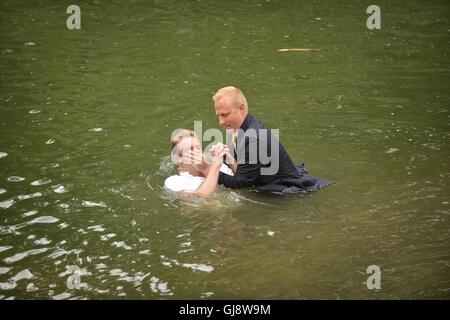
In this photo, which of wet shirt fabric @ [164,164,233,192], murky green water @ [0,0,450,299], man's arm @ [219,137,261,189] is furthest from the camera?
wet shirt fabric @ [164,164,233,192]

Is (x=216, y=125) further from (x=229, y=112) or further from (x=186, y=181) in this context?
(x=229, y=112)

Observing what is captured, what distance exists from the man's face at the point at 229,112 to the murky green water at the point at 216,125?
0.94m

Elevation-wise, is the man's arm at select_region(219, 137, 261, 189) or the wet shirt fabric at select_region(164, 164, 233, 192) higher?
the man's arm at select_region(219, 137, 261, 189)

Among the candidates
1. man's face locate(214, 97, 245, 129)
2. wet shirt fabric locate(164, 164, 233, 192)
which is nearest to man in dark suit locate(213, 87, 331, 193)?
man's face locate(214, 97, 245, 129)

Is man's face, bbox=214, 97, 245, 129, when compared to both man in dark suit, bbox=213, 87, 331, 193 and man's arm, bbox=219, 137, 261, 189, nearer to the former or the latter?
man in dark suit, bbox=213, 87, 331, 193

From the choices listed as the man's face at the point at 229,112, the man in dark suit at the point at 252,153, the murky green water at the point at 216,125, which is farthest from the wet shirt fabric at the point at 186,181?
the man's face at the point at 229,112

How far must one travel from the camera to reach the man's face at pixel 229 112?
846 cm

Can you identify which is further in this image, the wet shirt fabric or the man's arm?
the wet shirt fabric

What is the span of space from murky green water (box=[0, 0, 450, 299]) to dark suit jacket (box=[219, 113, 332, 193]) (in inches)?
8.0

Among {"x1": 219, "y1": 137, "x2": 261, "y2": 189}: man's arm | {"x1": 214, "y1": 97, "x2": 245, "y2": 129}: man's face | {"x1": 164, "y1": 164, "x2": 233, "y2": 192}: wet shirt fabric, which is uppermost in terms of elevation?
{"x1": 214, "y1": 97, "x2": 245, "y2": 129}: man's face

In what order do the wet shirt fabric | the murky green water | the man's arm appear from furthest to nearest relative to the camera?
the wet shirt fabric < the man's arm < the murky green water

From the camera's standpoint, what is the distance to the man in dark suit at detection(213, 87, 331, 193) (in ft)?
27.5

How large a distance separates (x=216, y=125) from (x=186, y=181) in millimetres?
2597

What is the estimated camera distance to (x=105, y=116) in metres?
11.7
